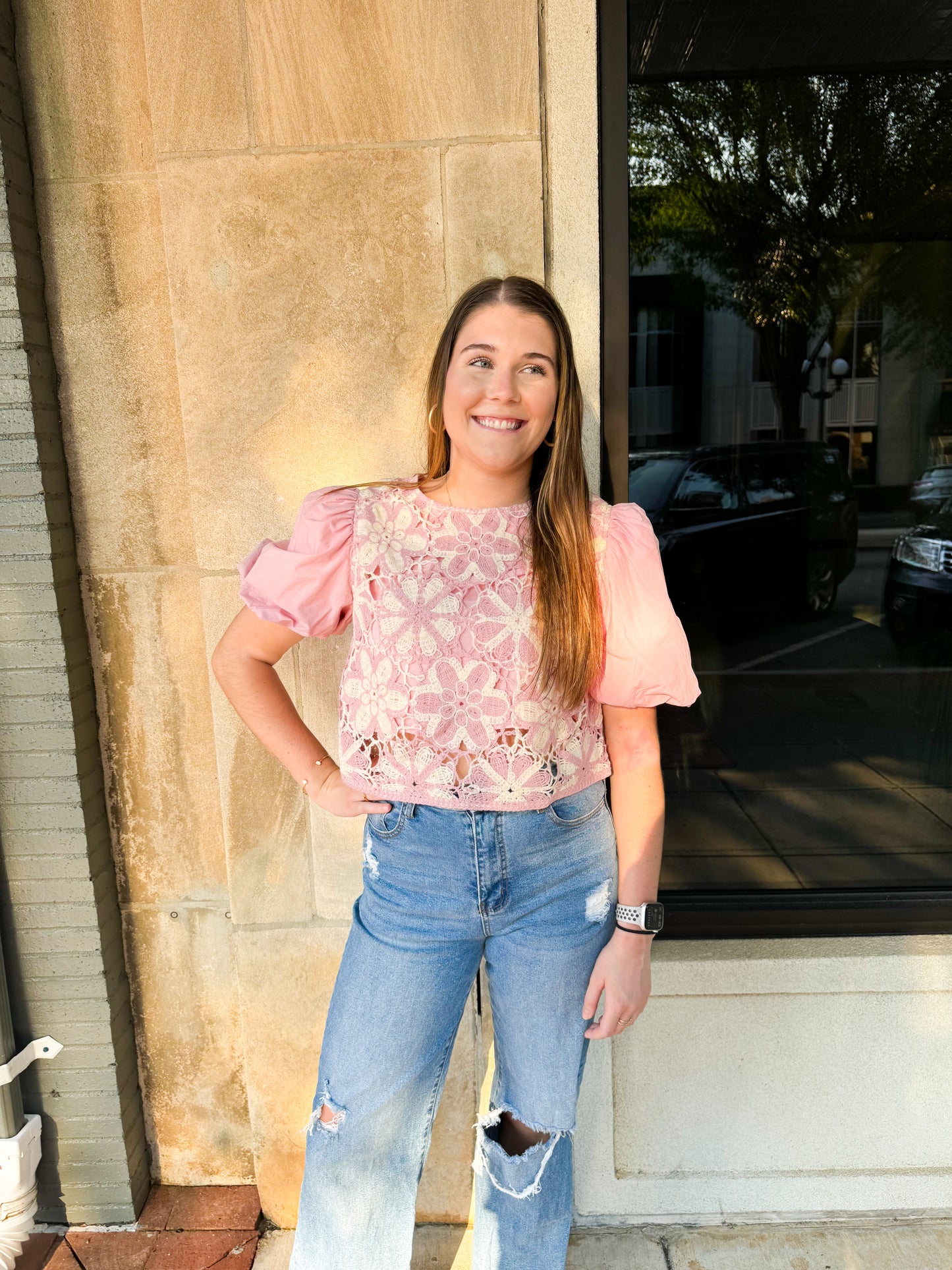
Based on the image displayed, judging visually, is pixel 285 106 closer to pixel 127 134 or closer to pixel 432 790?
pixel 127 134

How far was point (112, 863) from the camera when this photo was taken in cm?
224

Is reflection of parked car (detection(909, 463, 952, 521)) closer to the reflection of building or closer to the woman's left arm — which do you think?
the reflection of building

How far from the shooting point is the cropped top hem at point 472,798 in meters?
1.42

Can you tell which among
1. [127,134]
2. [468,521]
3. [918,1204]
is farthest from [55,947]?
[918,1204]

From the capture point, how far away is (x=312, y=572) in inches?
62.2

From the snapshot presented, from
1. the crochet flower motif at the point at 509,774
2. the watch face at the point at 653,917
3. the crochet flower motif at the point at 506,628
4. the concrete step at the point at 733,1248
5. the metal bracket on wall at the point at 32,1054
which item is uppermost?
the crochet flower motif at the point at 506,628

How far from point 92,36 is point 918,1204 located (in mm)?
3453

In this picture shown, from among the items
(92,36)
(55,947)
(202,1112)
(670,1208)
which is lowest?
(670,1208)

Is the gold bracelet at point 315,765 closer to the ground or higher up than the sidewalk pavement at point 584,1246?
higher up

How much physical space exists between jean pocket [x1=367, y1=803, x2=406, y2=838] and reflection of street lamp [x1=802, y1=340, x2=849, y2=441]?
6.69 feet

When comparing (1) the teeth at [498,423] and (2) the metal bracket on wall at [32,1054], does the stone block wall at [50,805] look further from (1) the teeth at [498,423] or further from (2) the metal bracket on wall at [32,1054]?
(1) the teeth at [498,423]

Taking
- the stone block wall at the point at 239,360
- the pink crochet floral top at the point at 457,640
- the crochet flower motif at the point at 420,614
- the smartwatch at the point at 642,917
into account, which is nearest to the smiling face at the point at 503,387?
the pink crochet floral top at the point at 457,640

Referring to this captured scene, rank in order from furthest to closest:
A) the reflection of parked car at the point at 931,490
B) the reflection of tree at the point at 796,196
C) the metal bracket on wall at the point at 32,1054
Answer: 1. the reflection of parked car at the point at 931,490
2. the reflection of tree at the point at 796,196
3. the metal bracket on wall at the point at 32,1054

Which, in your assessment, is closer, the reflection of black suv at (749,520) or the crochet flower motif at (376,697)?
the crochet flower motif at (376,697)
